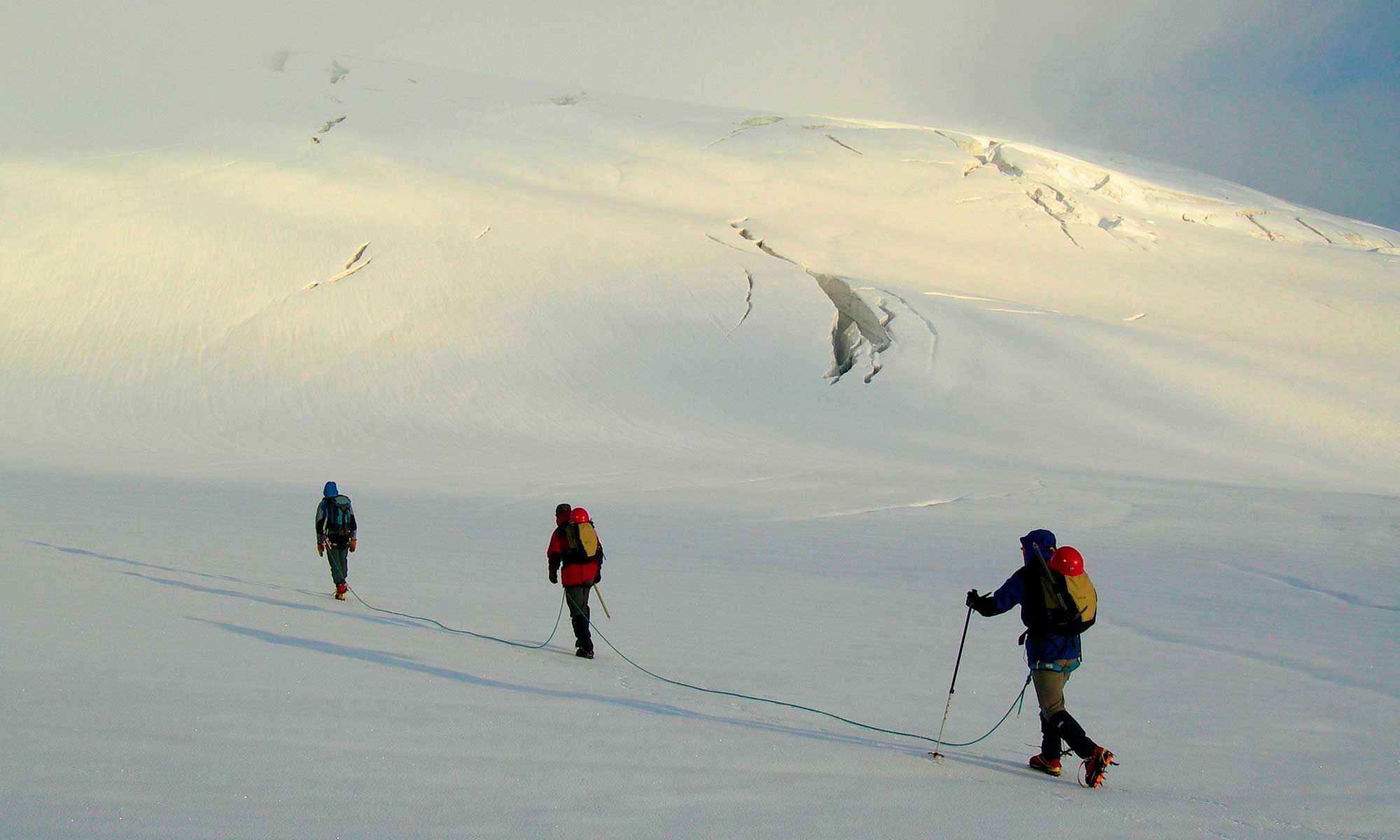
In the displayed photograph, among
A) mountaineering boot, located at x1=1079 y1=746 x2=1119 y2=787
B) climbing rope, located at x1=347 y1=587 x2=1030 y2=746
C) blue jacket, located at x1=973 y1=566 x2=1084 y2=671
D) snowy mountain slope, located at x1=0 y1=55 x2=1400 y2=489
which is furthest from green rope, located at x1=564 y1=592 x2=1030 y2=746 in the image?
snowy mountain slope, located at x1=0 y1=55 x2=1400 y2=489

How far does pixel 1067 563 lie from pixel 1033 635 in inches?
16.5

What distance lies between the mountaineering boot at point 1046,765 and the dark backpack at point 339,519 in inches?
231

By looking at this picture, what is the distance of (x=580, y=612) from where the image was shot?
6.90 meters

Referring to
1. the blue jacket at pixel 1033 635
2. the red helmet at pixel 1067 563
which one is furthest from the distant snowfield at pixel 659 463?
the red helmet at pixel 1067 563

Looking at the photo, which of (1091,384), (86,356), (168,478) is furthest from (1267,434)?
(86,356)

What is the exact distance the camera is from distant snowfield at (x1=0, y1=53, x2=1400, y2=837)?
428 cm

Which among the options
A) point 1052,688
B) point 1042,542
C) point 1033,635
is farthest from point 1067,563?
point 1052,688

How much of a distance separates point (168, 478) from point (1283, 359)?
81.9ft

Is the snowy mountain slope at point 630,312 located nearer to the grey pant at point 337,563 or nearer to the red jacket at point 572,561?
the grey pant at point 337,563

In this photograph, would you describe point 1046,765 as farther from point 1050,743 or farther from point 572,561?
point 572,561

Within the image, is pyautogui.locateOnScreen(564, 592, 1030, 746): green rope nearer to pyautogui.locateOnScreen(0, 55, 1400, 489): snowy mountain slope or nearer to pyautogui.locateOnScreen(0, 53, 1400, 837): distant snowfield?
pyautogui.locateOnScreen(0, 53, 1400, 837): distant snowfield

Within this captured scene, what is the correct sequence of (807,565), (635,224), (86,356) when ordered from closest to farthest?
(807,565), (86,356), (635,224)

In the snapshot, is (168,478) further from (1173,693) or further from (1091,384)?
(1091,384)

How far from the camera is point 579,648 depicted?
271 inches
